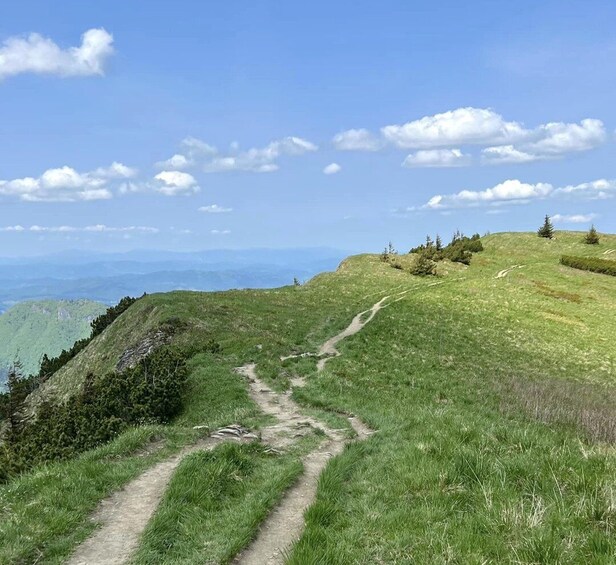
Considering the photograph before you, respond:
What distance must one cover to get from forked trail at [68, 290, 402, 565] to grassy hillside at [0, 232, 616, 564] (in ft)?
1.07

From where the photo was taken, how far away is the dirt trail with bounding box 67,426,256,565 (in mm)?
7945

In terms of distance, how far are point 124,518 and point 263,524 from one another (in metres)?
2.83

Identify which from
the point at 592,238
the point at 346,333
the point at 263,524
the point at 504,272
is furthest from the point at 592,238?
the point at 263,524

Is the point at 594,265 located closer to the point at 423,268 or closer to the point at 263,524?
the point at 423,268

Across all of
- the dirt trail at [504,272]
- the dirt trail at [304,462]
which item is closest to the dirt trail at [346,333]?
the dirt trail at [304,462]

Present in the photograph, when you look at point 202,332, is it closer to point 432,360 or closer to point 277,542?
point 432,360

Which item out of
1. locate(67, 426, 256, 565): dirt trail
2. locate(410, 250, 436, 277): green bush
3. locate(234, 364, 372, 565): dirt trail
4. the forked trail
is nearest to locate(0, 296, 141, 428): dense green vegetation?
locate(234, 364, 372, 565): dirt trail

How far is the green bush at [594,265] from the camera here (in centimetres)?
7412

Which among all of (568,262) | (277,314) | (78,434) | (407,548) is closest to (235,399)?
(78,434)

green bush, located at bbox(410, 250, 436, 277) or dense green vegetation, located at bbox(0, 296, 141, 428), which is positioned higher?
green bush, located at bbox(410, 250, 436, 277)

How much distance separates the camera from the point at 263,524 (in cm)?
873

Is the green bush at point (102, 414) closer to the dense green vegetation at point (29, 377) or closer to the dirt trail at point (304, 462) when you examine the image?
the dirt trail at point (304, 462)

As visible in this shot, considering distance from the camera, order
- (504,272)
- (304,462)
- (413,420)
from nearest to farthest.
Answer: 1. (304,462)
2. (413,420)
3. (504,272)

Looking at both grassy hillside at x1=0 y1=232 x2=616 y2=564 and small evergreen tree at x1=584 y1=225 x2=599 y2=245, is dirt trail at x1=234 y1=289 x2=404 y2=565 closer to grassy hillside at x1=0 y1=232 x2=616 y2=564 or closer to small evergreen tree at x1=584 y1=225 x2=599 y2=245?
grassy hillside at x1=0 y1=232 x2=616 y2=564
